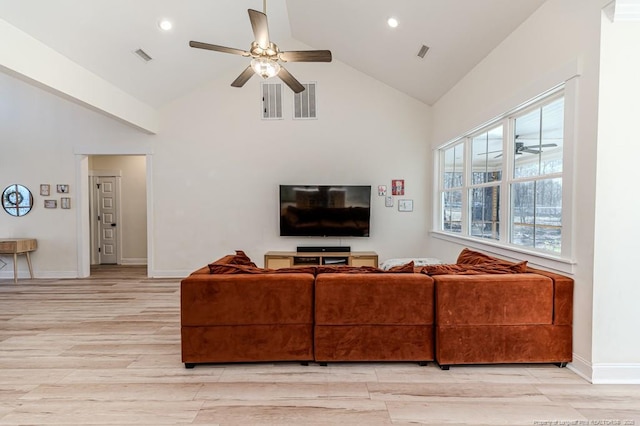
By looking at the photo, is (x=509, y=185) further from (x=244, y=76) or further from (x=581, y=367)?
(x=244, y=76)

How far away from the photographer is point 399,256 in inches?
244

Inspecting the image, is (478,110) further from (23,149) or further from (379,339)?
(23,149)

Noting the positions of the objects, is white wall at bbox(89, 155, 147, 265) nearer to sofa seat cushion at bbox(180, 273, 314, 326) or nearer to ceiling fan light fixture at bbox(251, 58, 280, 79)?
ceiling fan light fixture at bbox(251, 58, 280, 79)

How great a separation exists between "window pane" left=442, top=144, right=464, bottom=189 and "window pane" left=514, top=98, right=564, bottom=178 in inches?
59.6

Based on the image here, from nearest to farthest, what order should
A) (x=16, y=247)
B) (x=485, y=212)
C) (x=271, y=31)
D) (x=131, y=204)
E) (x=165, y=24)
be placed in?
(x=165, y=24)
(x=485, y=212)
(x=271, y=31)
(x=16, y=247)
(x=131, y=204)

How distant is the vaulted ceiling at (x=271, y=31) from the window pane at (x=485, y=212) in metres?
1.72

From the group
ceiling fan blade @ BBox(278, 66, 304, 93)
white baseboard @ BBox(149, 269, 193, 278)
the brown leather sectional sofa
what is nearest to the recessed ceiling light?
ceiling fan blade @ BBox(278, 66, 304, 93)

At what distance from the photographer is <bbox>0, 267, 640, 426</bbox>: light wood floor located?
6.91ft

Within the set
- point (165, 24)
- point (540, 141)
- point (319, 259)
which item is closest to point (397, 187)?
point (319, 259)

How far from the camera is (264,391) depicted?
240cm

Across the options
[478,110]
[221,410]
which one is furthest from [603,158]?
[221,410]

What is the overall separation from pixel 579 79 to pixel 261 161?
477cm

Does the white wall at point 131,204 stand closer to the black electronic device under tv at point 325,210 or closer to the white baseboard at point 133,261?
the white baseboard at point 133,261

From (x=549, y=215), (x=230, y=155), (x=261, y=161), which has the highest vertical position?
(x=230, y=155)
